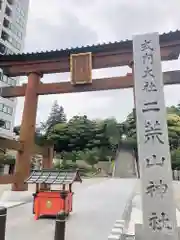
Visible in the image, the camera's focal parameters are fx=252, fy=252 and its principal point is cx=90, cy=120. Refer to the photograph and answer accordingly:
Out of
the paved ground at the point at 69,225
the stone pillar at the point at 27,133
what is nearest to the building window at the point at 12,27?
the stone pillar at the point at 27,133

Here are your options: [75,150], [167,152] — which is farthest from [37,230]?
[75,150]

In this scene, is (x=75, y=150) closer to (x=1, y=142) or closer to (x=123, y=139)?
(x=123, y=139)

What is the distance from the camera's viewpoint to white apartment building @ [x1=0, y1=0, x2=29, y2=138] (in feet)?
112

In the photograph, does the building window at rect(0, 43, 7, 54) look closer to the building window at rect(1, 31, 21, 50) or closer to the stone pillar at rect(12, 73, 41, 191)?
the building window at rect(1, 31, 21, 50)

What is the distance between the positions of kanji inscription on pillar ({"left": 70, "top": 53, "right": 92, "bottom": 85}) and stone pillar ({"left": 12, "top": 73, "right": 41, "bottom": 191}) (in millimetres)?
1686

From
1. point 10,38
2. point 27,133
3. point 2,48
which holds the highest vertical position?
point 10,38

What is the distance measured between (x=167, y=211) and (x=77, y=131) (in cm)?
4400

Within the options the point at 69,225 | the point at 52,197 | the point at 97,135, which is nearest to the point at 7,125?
the point at 97,135

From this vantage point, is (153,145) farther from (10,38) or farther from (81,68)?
(10,38)

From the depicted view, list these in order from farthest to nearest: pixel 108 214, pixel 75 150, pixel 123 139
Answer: pixel 75 150, pixel 123 139, pixel 108 214

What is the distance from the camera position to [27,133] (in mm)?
10156

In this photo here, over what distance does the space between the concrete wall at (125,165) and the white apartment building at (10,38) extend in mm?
17142

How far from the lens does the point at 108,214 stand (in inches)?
320

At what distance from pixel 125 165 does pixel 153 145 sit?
37.4 metres
